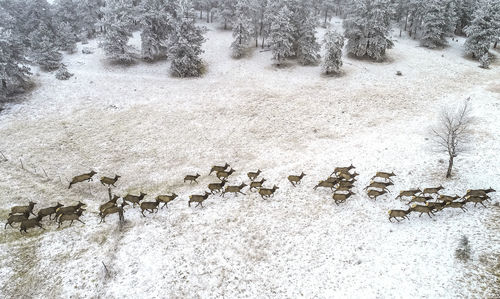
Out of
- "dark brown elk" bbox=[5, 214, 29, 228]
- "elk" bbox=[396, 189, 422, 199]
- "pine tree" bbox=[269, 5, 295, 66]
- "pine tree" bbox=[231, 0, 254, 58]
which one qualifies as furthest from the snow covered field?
"pine tree" bbox=[231, 0, 254, 58]

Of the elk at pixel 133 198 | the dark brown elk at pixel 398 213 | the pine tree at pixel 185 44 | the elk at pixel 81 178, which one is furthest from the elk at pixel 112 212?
the pine tree at pixel 185 44

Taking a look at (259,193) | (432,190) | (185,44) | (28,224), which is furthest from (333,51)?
(28,224)

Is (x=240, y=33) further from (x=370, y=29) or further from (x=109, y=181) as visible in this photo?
(x=109, y=181)

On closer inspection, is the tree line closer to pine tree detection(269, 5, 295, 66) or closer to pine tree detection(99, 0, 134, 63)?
pine tree detection(99, 0, 134, 63)

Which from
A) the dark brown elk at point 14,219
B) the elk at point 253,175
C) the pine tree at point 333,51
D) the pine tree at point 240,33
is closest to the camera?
the dark brown elk at point 14,219

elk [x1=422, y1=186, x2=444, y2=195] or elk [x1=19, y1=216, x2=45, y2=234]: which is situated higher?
elk [x1=422, y1=186, x2=444, y2=195]

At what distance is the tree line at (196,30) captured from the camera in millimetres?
36156

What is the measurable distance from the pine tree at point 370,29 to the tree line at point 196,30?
129 mm

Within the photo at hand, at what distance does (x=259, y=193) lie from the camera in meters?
17.3

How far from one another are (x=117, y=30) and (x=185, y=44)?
10544mm

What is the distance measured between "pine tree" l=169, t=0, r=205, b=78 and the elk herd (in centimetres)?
2050

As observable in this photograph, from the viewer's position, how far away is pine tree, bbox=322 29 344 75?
35.4m

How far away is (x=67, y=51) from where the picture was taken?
138ft

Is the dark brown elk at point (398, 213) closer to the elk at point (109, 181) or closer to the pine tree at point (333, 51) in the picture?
the elk at point (109, 181)
